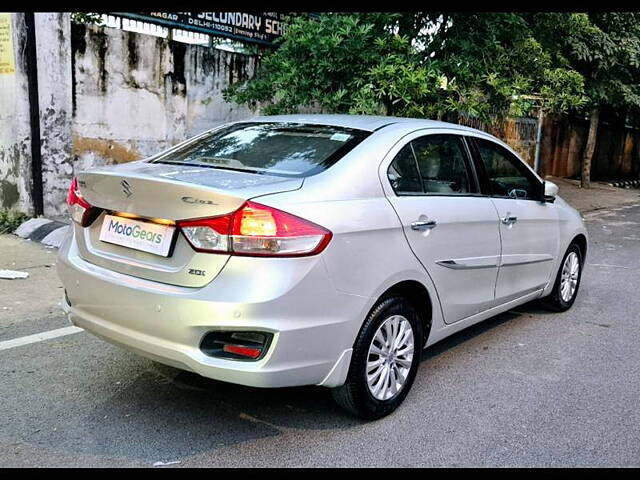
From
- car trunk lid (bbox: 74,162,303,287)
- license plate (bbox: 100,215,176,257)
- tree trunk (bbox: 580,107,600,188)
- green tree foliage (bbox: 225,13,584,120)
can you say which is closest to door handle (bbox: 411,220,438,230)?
car trunk lid (bbox: 74,162,303,287)

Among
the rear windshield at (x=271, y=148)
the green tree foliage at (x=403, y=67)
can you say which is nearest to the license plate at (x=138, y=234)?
the rear windshield at (x=271, y=148)

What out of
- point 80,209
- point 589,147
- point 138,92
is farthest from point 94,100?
point 589,147

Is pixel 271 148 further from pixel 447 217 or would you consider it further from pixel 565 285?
pixel 565 285

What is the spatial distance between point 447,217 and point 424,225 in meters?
0.26

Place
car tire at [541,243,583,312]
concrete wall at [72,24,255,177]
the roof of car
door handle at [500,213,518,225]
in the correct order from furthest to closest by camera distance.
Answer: concrete wall at [72,24,255,177] → car tire at [541,243,583,312] → door handle at [500,213,518,225] → the roof of car

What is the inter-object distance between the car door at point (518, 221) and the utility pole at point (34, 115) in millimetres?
5421

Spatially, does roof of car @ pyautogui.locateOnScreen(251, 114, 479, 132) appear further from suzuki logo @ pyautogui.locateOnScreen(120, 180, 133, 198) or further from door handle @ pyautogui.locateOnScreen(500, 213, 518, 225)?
suzuki logo @ pyautogui.locateOnScreen(120, 180, 133, 198)

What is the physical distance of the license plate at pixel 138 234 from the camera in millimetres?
2979

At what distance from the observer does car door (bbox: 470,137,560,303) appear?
443 centimetres

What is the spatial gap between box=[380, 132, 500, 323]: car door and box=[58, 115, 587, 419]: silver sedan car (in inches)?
0.5

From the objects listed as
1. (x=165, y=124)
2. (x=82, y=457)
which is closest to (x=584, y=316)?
(x=82, y=457)

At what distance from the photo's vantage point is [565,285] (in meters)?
5.61

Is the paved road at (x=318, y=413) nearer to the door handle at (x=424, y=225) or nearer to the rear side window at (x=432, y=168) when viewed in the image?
the door handle at (x=424, y=225)
